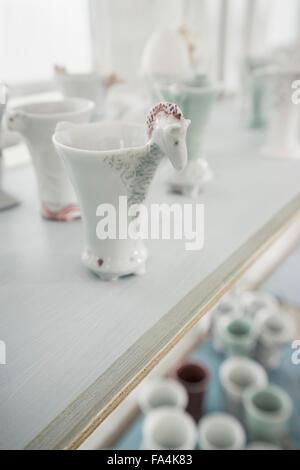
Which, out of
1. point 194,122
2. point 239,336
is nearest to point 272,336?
point 239,336

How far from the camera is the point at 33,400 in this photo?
0.89 ft

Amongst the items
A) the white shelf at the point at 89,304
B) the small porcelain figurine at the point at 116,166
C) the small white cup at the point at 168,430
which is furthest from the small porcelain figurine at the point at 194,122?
the small white cup at the point at 168,430

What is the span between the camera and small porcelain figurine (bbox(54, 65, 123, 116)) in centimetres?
58

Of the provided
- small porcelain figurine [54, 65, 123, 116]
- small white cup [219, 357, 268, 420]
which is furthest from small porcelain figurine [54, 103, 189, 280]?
small white cup [219, 357, 268, 420]

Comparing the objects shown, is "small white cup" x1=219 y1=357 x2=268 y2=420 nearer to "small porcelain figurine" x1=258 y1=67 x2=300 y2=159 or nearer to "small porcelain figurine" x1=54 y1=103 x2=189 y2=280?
"small porcelain figurine" x1=258 y1=67 x2=300 y2=159

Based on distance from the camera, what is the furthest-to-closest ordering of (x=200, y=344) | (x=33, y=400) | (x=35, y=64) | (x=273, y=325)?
(x=200, y=344) < (x=273, y=325) < (x=35, y=64) < (x=33, y=400)

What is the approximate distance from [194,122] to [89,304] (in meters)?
0.26

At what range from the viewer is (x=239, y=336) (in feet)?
3.18

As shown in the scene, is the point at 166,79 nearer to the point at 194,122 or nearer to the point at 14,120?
the point at 194,122

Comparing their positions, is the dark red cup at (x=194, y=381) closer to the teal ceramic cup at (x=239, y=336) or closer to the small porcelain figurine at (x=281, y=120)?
the teal ceramic cup at (x=239, y=336)

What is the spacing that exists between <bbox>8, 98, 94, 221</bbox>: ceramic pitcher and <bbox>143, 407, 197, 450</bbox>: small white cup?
1.49ft

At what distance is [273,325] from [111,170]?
2.54ft
